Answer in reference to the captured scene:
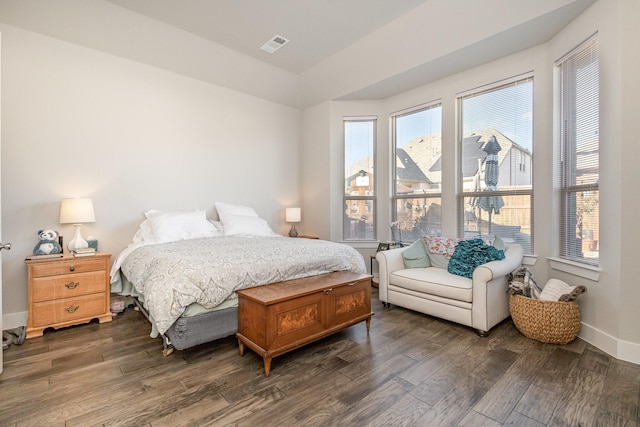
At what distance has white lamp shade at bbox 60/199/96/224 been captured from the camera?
2975 mm

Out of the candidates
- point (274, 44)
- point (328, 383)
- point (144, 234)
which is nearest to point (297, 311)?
point (328, 383)

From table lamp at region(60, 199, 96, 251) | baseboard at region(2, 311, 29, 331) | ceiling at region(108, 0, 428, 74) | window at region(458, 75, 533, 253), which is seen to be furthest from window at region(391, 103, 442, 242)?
baseboard at region(2, 311, 29, 331)

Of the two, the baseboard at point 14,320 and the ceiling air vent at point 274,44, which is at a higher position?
the ceiling air vent at point 274,44

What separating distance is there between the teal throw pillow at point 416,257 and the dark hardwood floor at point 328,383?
0.93 metres

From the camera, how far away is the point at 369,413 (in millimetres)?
1695

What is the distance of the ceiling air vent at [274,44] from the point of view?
3754mm

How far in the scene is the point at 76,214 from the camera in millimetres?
2984

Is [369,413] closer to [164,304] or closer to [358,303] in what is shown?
[358,303]

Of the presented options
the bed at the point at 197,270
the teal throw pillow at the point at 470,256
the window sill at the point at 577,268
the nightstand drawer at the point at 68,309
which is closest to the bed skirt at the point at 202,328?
the bed at the point at 197,270

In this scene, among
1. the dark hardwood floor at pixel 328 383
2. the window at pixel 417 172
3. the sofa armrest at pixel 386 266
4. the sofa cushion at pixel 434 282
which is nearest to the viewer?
the dark hardwood floor at pixel 328 383

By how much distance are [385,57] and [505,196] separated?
2.17 m

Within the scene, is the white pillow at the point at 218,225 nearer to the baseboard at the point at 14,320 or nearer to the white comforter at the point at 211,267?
the white comforter at the point at 211,267

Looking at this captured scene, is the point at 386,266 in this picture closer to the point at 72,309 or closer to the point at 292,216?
the point at 292,216

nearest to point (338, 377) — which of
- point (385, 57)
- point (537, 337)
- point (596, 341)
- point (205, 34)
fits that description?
point (537, 337)
